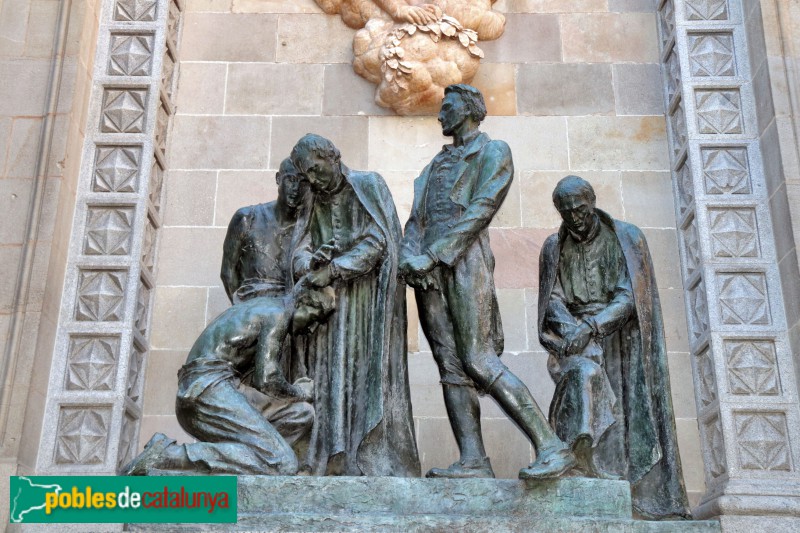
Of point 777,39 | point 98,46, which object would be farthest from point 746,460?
point 98,46

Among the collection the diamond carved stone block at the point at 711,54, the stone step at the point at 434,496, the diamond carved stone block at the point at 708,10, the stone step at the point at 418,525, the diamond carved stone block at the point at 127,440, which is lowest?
the stone step at the point at 418,525

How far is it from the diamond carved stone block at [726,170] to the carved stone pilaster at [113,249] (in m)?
4.54

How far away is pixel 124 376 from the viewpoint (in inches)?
324

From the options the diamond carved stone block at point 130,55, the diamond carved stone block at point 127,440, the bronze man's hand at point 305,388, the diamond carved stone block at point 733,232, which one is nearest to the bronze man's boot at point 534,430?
the bronze man's hand at point 305,388

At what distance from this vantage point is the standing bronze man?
6.43 meters

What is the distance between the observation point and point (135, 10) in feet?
31.4

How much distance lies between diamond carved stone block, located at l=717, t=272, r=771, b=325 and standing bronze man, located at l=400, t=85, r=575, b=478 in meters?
2.37

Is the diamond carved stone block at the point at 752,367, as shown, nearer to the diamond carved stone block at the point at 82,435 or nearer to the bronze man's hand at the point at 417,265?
the bronze man's hand at the point at 417,265

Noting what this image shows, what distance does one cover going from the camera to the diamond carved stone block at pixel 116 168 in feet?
29.0

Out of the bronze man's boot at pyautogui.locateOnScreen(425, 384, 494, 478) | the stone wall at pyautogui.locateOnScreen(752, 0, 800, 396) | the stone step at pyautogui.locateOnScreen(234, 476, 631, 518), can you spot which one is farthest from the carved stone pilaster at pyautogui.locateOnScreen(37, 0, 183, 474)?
the stone wall at pyautogui.locateOnScreen(752, 0, 800, 396)

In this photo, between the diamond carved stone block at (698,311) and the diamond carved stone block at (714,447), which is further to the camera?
the diamond carved stone block at (698,311)

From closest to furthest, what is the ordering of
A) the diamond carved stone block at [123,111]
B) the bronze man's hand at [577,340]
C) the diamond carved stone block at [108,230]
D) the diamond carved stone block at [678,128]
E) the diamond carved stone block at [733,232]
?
the bronze man's hand at [577,340], the diamond carved stone block at [733,232], the diamond carved stone block at [108,230], the diamond carved stone block at [123,111], the diamond carved stone block at [678,128]

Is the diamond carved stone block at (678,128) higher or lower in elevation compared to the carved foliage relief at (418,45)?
lower

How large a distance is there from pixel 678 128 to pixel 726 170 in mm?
719
